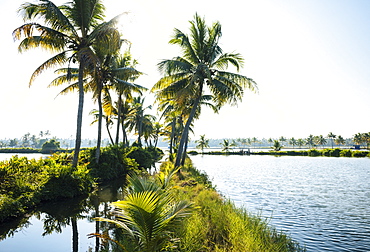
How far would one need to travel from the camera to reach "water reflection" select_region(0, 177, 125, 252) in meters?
6.29

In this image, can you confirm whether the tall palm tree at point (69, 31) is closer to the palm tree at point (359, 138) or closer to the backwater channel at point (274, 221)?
the backwater channel at point (274, 221)

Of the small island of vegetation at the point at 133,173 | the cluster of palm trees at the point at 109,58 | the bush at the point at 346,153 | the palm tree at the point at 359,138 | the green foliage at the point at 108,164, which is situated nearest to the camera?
the small island of vegetation at the point at 133,173

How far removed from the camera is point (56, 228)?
7746mm

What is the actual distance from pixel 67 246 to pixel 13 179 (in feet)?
19.5

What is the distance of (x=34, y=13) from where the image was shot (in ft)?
45.5

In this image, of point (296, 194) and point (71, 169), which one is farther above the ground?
point (71, 169)

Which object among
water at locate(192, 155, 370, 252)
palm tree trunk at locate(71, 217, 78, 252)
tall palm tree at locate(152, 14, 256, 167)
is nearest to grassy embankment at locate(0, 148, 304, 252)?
water at locate(192, 155, 370, 252)

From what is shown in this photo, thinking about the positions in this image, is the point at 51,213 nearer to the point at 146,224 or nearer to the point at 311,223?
the point at 146,224

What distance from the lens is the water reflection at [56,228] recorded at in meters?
6.29

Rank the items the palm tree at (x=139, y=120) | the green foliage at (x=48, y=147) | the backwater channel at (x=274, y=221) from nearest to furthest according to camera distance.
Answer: the backwater channel at (x=274, y=221), the palm tree at (x=139, y=120), the green foliage at (x=48, y=147)

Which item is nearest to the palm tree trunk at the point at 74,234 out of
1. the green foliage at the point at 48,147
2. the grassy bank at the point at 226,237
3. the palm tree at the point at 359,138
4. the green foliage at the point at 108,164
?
the grassy bank at the point at 226,237

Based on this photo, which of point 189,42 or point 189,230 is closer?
point 189,230

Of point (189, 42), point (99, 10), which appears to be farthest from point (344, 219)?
point (99, 10)

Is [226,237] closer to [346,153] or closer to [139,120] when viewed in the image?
[139,120]
